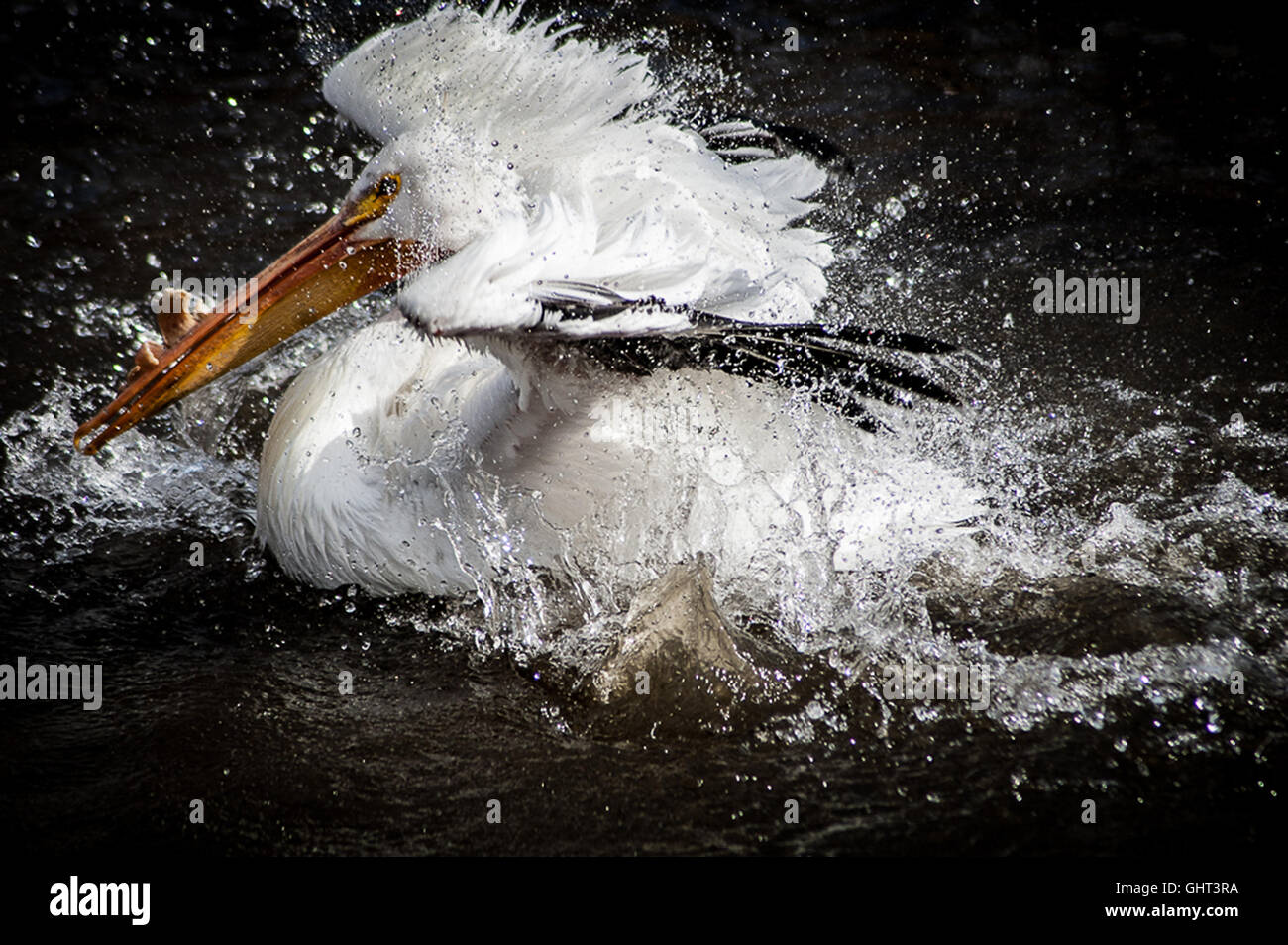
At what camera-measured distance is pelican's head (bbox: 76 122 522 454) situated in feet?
9.21

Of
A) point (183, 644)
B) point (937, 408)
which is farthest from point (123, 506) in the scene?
point (937, 408)

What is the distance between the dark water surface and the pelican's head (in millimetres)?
484

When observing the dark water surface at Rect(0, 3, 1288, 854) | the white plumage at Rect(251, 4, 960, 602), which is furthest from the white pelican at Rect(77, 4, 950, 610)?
the dark water surface at Rect(0, 3, 1288, 854)

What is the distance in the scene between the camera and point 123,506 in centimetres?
331

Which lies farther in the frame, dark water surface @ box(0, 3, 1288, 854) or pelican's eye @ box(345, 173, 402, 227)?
pelican's eye @ box(345, 173, 402, 227)

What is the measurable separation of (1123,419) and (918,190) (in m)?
1.81

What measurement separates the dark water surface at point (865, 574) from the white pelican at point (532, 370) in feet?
0.78

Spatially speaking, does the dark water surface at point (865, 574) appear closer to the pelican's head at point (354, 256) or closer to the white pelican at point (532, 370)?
the white pelican at point (532, 370)

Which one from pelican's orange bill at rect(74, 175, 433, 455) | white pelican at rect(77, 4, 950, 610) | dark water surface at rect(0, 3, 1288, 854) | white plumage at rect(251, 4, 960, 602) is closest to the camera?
dark water surface at rect(0, 3, 1288, 854)

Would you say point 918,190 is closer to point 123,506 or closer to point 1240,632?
point 1240,632

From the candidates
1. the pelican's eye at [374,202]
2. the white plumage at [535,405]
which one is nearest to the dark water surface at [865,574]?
the white plumage at [535,405]

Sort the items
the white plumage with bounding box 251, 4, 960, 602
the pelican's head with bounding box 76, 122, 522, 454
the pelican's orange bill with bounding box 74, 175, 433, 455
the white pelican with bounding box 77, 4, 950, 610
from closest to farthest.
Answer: the white pelican with bounding box 77, 4, 950, 610, the white plumage with bounding box 251, 4, 960, 602, the pelican's head with bounding box 76, 122, 522, 454, the pelican's orange bill with bounding box 74, 175, 433, 455

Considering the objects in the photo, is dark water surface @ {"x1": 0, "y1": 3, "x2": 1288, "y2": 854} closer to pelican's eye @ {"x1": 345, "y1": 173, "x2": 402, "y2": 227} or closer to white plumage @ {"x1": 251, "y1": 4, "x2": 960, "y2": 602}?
white plumage @ {"x1": 251, "y1": 4, "x2": 960, "y2": 602}

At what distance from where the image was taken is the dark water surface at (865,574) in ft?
7.32
